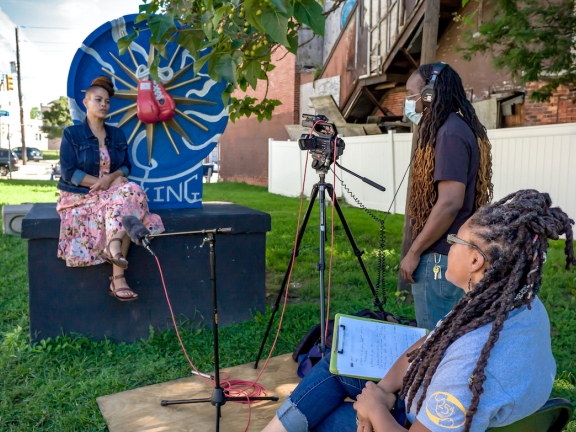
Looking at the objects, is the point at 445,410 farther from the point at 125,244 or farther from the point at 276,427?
the point at 125,244

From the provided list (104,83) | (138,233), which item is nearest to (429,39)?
(104,83)

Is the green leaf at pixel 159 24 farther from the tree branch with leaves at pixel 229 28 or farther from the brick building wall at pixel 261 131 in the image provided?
the brick building wall at pixel 261 131

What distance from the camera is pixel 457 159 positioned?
246 centimetres

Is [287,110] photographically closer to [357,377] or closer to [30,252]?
[30,252]

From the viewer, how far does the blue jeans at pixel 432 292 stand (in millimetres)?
2551

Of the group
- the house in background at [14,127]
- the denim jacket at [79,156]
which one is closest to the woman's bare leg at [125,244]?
the denim jacket at [79,156]

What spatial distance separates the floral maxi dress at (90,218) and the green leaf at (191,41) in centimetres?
107

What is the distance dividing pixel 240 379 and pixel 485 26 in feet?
14.9

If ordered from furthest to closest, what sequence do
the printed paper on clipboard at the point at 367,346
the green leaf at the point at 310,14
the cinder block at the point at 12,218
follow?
1. the cinder block at the point at 12,218
2. the green leaf at the point at 310,14
3. the printed paper on clipboard at the point at 367,346

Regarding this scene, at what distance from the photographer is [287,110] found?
1861cm

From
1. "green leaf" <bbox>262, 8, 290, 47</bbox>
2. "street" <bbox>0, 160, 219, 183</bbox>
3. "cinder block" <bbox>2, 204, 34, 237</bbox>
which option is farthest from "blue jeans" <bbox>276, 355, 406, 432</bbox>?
"street" <bbox>0, 160, 219, 183</bbox>

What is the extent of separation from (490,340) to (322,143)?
5.99 feet

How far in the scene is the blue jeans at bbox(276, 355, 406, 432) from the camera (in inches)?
82.5

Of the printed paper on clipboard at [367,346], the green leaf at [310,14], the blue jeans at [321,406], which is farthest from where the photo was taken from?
the green leaf at [310,14]
